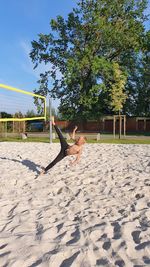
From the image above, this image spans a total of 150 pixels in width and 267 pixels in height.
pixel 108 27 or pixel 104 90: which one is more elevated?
pixel 108 27

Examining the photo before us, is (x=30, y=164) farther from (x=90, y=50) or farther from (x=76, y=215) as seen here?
(x=90, y=50)

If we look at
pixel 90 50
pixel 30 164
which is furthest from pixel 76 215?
pixel 90 50

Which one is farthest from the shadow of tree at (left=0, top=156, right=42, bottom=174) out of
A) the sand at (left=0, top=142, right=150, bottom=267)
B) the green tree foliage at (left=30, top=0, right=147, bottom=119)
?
the green tree foliage at (left=30, top=0, right=147, bottom=119)

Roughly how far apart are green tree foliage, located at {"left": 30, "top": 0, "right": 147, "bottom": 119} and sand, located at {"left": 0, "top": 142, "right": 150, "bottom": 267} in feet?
72.1

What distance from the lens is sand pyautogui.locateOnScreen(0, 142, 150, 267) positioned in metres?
3.24

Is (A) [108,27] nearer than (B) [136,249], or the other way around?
(B) [136,249]

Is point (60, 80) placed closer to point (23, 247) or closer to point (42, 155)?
point (42, 155)

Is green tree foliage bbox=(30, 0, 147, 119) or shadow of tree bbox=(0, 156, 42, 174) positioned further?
green tree foliage bbox=(30, 0, 147, 119)

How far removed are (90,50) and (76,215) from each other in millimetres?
26211

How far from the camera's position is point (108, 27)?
29344mm

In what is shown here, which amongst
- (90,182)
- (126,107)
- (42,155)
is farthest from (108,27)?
(90,182)

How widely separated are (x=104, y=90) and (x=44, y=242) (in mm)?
26556

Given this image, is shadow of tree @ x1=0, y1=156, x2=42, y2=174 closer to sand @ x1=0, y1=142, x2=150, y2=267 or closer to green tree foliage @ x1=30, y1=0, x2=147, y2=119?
sand @ x1=0, y1=142, x2=150, y2=267

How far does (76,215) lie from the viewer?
4543 mm
